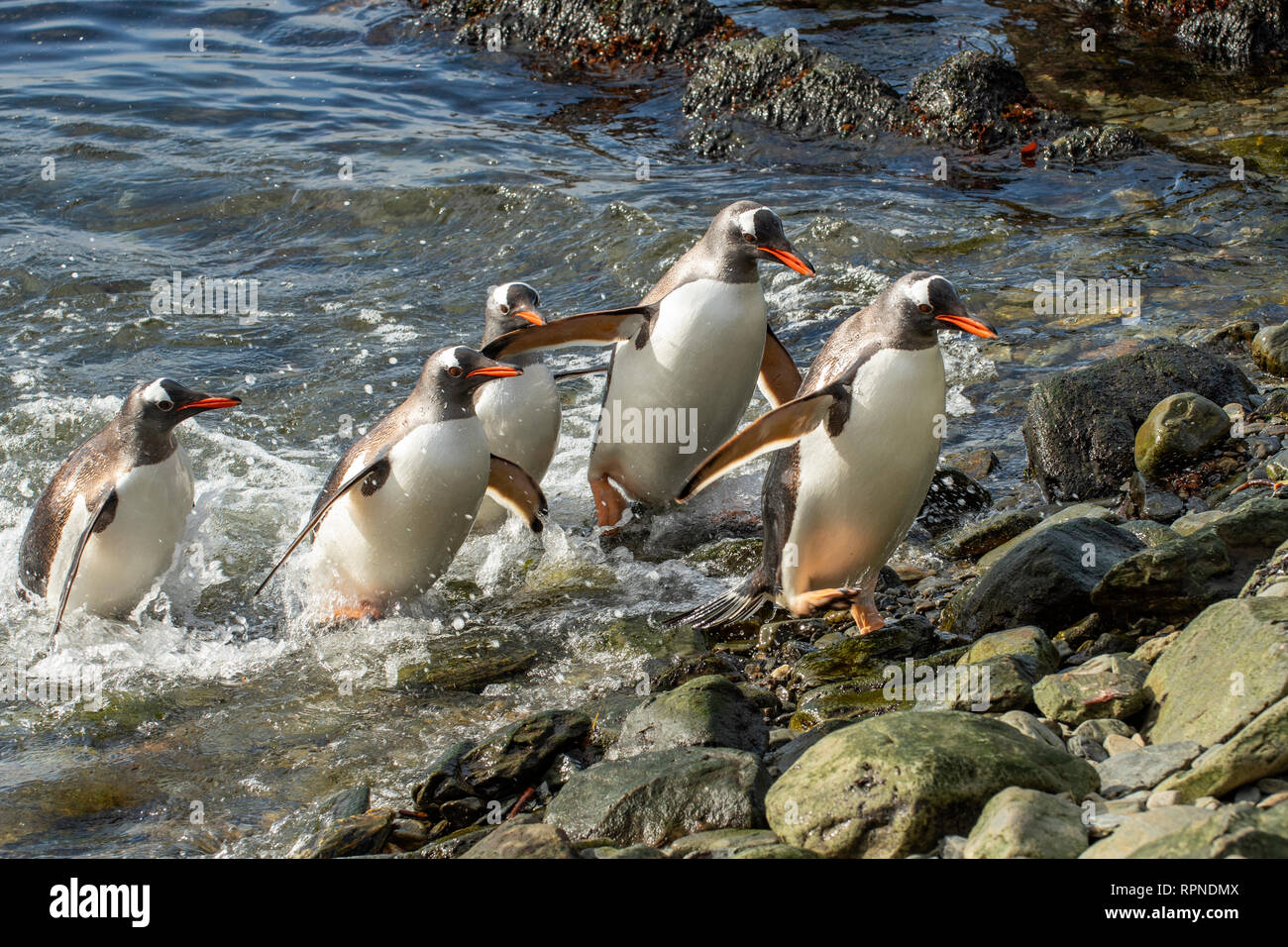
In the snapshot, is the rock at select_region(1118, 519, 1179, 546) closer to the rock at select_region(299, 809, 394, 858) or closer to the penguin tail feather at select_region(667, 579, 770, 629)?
the penguin tail feather at select_region(667, 579, 770, 629)

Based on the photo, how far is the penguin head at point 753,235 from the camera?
18.9 ft

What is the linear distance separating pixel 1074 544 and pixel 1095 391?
1.66 m

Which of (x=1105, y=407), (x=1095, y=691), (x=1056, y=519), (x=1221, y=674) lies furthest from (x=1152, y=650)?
(x=1105, y=407)

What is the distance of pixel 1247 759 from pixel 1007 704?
37.8 inches

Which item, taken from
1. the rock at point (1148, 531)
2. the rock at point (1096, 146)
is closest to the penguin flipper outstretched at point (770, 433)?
the rock at point (1148, 531)

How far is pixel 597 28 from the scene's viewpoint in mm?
15383

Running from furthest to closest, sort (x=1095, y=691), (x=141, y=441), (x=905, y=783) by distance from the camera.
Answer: (x=141, y=441) → (x=1095, y=691) → (x=905, y=783)

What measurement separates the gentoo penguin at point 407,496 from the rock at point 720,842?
8.20ft

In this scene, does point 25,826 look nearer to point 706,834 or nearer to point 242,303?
point 706,834

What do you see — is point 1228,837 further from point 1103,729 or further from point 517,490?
point 517,490

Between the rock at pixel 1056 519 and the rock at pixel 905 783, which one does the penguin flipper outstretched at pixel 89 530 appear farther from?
the rock at pixel 1056 519

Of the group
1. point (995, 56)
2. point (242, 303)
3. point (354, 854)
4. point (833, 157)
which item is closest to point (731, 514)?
point (354, 854)

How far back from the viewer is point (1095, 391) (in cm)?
612

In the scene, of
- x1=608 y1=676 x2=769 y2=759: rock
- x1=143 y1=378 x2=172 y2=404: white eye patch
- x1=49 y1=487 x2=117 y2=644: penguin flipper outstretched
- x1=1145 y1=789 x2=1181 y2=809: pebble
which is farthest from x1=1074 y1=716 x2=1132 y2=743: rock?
x1=49 y1=487 x2=117 y2=644: penguin flipper outstretched
